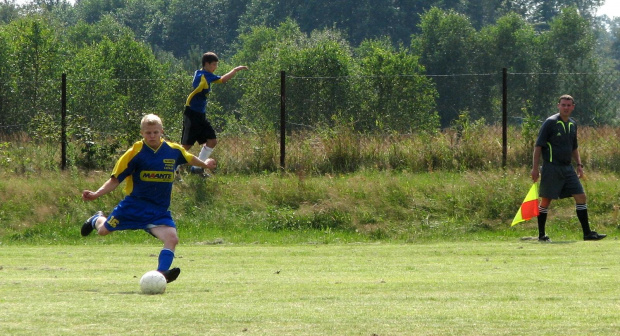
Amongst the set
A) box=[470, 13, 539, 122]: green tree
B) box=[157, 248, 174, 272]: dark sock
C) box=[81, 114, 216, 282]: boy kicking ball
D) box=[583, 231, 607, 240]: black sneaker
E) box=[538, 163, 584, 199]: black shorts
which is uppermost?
box=[470, 13, 539, 122]: green tree

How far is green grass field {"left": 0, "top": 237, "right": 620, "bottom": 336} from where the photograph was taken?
6.48m

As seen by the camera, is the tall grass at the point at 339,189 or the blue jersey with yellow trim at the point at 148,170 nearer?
the blue jersey with yellow trim at the point at 148,170

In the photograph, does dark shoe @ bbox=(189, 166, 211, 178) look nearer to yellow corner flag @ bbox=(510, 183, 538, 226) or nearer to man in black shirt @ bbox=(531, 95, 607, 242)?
yellow corner flag @ bbox=(510, 183, 538, 226)

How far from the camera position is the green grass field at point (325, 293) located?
255 inches

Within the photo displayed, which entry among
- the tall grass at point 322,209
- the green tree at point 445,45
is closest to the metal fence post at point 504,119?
the tall grass at point 322,209

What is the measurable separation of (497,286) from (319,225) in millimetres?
8739

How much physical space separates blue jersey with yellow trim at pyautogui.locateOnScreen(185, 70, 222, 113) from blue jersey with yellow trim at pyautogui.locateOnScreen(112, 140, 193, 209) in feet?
20.8

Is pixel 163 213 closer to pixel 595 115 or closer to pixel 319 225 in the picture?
pixel 319 225

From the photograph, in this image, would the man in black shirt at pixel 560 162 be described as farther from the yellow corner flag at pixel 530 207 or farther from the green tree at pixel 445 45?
the green tree at pixel 445 45

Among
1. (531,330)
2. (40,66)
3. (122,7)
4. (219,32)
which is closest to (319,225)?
(531,330)

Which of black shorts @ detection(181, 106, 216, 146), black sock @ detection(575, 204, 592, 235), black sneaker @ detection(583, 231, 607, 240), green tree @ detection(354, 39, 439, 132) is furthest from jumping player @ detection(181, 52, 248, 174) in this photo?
black sneaker @ detection(583, 231, 607, 240)

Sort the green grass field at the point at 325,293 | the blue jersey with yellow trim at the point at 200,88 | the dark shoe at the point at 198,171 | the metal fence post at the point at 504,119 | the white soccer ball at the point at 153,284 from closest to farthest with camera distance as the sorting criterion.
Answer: the green grass field at the point at 325,293, the white soccer ball at the point at 153,284, the blue jersey with yellow trim at the point at 200,88, the dark shoe at the point at 198,171, the metal fence post at the point at 504,119

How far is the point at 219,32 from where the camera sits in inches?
4419

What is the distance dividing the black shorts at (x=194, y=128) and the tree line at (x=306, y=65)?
3.49 m
